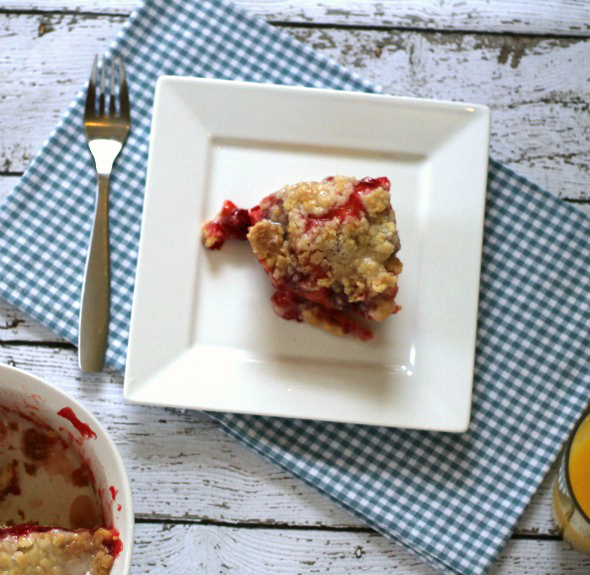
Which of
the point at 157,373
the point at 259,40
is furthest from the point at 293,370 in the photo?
A: the point at 259,40

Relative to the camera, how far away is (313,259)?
5.51ft

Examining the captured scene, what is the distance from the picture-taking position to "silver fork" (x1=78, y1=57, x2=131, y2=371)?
181 cm

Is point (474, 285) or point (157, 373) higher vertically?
point (474, 285)

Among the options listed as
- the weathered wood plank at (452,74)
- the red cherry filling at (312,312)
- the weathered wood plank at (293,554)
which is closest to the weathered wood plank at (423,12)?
the weathered wood plank at (452,74)

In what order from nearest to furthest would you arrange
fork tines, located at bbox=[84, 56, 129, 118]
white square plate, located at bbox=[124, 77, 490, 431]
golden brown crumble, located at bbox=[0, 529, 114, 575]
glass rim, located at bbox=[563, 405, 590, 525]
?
1. golden brown crumble, located at bbox=[0, 529, 114, 575]
2. glass rim, located at bbox=[563, 405, 590, 525]
3. white square plate, located at bbox=[124, 77, 490, 431]
4. fork tines, located at bbox=[84, 56, 129, 118]

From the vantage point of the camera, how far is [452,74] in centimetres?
197

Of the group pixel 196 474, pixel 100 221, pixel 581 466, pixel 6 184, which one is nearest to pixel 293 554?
pixel 196 474

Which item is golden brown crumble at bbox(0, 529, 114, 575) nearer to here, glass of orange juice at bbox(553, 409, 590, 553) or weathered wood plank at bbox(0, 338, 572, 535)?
weathered wood plank at bbox(0, 338, 572, 535)

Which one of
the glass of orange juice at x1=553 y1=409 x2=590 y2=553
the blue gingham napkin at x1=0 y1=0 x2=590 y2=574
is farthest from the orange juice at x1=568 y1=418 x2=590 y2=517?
the blue gingham napkin at x1=0 y1=0 x2=590 y2=574

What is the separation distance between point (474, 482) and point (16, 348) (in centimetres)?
109

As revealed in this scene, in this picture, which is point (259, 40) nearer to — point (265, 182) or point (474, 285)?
point (265, 182)

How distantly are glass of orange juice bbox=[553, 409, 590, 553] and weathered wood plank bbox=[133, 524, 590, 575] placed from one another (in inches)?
5.1

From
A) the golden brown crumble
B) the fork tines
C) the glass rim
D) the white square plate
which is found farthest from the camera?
the fork tines

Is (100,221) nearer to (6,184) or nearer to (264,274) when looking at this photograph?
(6,184)
